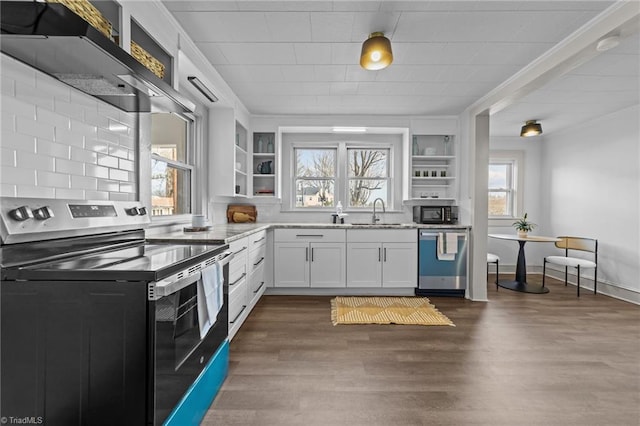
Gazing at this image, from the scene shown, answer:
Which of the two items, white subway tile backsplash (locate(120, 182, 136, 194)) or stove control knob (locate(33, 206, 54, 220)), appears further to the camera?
white subway tile backsplash (locate(120, 182, 136, 194))

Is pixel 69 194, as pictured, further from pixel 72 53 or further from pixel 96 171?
pixel 72 53

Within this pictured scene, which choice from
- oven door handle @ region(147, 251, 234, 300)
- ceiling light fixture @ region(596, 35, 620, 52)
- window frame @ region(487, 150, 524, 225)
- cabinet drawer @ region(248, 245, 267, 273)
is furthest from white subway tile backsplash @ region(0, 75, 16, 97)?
window frame @ region(487, 150, 524, 225)

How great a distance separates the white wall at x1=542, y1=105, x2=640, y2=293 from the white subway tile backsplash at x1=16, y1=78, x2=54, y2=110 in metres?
5.78

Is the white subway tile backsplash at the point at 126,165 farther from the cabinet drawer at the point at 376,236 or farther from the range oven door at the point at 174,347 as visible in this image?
the cabinet drawer at the point at 376,236

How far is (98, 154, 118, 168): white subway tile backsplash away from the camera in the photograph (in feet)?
5.97

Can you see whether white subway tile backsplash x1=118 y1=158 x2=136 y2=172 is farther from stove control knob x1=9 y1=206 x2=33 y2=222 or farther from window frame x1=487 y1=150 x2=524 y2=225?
window frame x1=487 y1=150 x2=524 y2=225

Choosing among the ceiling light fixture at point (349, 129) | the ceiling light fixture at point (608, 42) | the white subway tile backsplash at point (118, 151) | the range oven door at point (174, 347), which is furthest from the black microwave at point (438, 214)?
the white subway tile backsplash at point (118, 151)

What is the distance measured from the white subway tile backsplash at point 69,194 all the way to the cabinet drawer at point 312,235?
2.67 m

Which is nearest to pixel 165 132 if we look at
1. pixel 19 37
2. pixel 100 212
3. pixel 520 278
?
pixel 100 212

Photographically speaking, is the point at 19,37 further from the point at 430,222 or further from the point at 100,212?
the point at 430,222

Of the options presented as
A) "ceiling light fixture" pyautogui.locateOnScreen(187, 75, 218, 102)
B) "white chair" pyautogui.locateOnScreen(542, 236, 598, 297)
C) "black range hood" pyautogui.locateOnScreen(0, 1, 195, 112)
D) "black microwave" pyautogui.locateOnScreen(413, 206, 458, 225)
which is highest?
"ceiling light fixture" pyautogui.locateOnScreen(187, 75, 218, 102)

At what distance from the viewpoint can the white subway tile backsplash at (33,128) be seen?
1.35 m

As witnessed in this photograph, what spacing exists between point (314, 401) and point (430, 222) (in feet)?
10.8

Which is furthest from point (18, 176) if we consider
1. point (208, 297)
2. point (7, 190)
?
point (208, 297)
